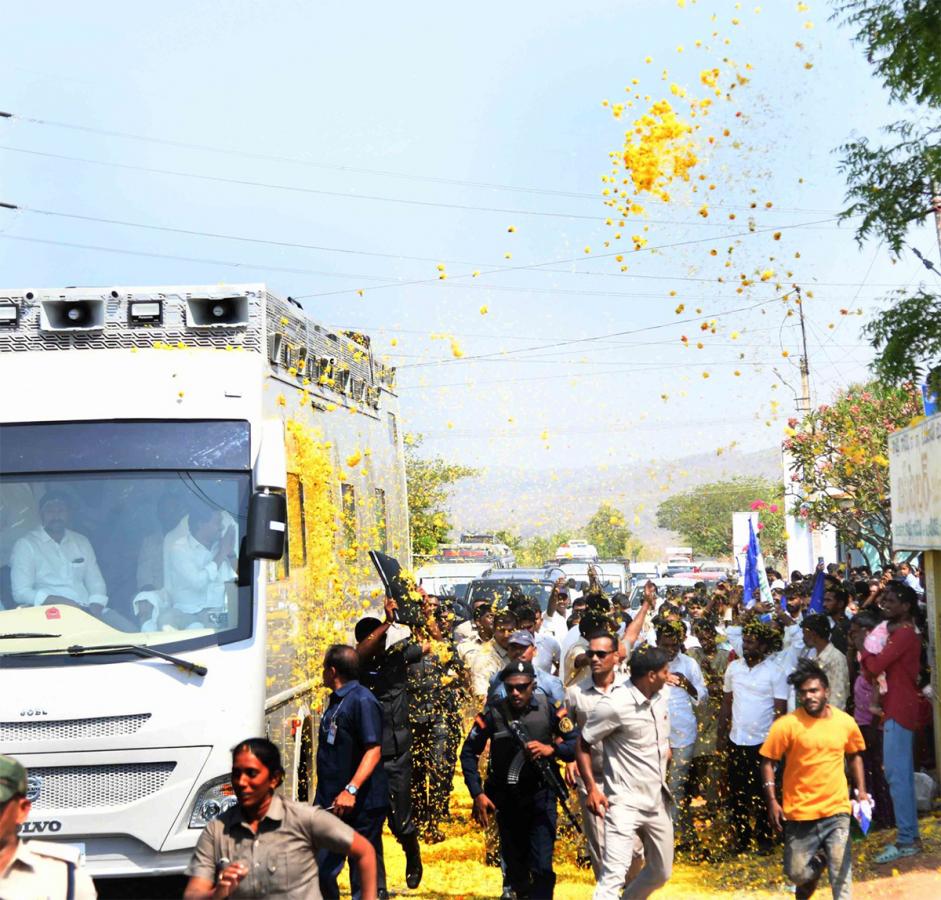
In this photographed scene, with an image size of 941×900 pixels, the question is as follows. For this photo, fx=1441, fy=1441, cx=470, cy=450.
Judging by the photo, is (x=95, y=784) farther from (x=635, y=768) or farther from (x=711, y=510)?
(x=711, y=510)

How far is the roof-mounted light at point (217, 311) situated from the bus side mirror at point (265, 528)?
1715 millimetres

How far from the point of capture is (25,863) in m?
4.30

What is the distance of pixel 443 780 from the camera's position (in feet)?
38.5

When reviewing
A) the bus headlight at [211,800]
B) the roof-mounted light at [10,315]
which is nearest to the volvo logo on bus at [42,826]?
the bus headlight at [211,800]

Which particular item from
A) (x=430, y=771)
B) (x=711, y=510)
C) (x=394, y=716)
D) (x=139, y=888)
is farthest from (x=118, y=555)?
(x=711, y=510)

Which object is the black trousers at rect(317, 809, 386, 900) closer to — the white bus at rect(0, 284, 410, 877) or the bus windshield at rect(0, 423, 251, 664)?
the white bus at rect(0, 284, 410, 877)

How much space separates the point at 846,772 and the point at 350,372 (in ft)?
17.5

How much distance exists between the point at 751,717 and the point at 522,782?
9.61ft

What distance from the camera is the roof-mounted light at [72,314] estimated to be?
9383 millimetres

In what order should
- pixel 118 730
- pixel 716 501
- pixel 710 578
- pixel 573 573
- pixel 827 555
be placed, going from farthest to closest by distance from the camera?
pixel 716 501
pixel 827 555
pixel 710 578
pixel 573 573
pixel 118 730

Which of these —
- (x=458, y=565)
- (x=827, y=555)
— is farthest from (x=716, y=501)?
(x=458, y=565)

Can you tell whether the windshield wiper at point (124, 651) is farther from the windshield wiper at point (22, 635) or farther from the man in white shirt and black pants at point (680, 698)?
the man in white shirt and black pants at point (680, 698)

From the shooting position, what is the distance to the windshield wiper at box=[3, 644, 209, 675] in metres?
7.90

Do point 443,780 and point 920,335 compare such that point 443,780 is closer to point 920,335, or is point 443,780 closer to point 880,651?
point 880,651
